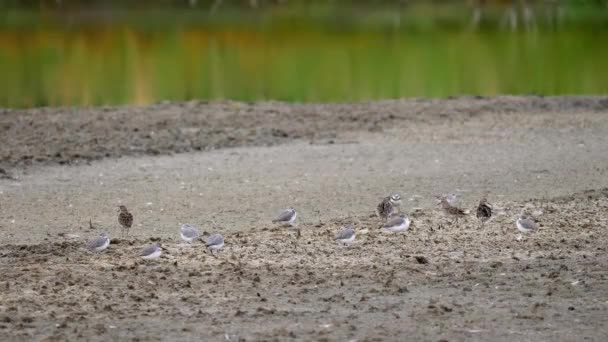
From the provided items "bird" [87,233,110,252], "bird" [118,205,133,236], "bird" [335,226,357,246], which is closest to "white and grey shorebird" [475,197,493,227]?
"bird" [335,226,357,246]

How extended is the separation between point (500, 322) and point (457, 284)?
2.86ft

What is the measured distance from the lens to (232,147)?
14.8m

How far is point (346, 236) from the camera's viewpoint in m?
9.62

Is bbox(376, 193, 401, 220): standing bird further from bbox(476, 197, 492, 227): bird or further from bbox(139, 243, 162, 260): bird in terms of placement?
bbox(139, 243, 162, 260): bird

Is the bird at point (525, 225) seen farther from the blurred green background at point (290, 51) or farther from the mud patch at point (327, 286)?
the blurred green background at point (290, 51)

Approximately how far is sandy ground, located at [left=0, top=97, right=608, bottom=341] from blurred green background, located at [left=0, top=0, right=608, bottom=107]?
2750 millimetres

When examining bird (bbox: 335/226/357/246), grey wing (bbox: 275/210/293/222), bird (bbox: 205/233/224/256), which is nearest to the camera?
bird (bbox: 205/233/224/256)

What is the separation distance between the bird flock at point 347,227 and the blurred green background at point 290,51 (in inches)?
340

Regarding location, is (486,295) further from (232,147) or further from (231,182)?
(232,147)

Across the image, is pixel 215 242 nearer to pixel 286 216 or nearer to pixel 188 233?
pixel 188 233

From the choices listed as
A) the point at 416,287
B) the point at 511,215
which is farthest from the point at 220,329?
the point at 511,215

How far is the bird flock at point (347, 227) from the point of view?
943 cm

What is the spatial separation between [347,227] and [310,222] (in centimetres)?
108

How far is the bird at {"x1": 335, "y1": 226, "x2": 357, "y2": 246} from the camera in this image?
9617 millimetres
